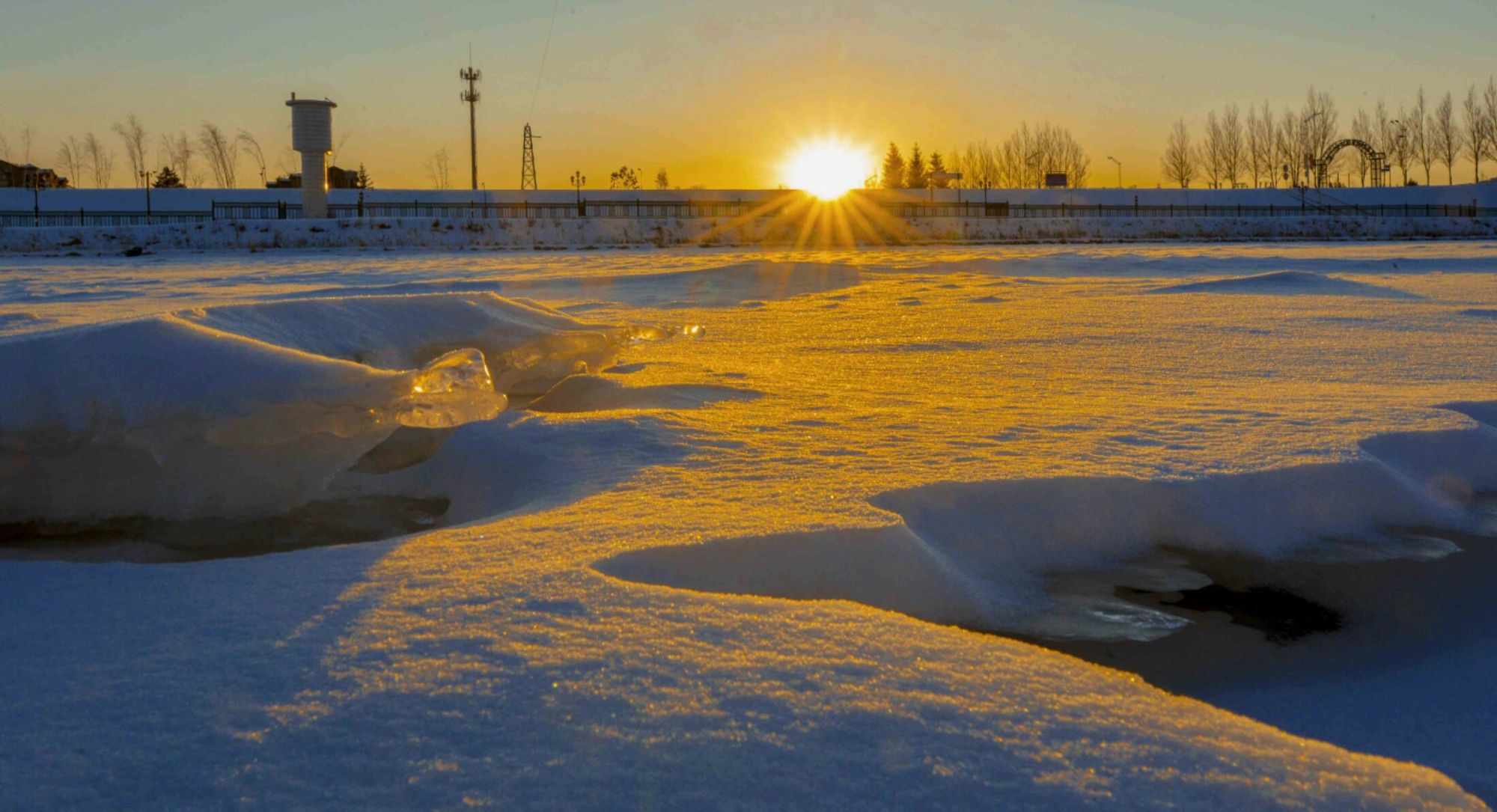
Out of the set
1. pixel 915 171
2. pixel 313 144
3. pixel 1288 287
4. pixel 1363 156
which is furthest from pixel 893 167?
pixel 1288 287

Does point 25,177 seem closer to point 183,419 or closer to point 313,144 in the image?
point 313,144

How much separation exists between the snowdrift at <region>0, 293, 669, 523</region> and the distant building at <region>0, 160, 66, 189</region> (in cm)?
5957

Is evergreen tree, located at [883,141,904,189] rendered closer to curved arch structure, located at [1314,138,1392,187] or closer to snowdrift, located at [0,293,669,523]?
curved arch structure, located at [1314,138,1392,187]

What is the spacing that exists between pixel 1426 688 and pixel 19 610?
217 cm

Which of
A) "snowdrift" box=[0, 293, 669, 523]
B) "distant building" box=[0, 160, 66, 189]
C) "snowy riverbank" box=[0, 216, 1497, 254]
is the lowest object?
"snowdrift" box=[0, 293, 669, 523]

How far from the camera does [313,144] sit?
3100cm

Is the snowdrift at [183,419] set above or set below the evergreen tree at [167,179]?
below

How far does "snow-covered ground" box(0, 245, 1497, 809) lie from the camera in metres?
1.14

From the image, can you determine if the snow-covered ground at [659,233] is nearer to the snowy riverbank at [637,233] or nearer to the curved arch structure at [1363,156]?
the snowy riverbank at [637,233]

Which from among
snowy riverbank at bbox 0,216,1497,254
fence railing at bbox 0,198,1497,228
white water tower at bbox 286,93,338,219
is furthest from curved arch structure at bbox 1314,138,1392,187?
white water tower at bbox 286,93,338,219

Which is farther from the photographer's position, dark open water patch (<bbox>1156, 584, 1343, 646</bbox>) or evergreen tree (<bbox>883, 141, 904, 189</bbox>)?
evergreen tree (<bbox>883, 141, 904, 189</bbox>)

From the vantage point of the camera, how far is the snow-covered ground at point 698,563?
1.14 m

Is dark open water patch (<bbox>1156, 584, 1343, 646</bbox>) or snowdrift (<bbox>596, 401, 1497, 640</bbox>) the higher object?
snowdrift (<bbox>596, 401, 1497, 640</bbox>)

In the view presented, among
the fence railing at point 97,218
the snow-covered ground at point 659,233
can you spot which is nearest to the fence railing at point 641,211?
the fence railing at point 97,218
